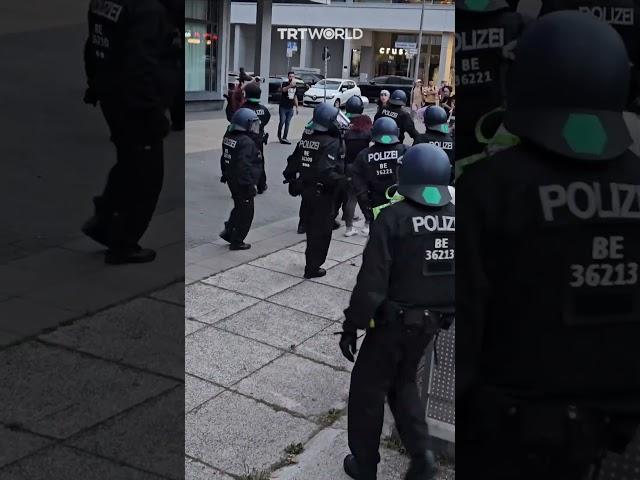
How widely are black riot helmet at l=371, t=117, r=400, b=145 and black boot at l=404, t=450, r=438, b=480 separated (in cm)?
403

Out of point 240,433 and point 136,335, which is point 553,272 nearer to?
point 136,335

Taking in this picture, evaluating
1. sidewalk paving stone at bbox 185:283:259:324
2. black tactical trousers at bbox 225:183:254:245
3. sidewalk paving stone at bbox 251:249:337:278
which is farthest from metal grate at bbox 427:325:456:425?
black tactical trousers at bbox 225:183:254:245

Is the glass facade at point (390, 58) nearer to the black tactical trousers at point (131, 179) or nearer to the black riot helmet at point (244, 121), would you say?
the black riot helmet at point (244, 121)

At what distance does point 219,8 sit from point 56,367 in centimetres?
1755

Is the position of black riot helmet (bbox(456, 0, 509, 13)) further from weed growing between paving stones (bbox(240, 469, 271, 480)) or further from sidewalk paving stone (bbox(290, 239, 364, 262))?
sidewalk paving stone (bbox(290, 239, 364, 262))

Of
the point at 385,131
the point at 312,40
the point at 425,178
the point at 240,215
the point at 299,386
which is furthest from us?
the point at 312,40

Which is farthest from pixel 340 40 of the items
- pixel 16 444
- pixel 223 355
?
pixel 16 444

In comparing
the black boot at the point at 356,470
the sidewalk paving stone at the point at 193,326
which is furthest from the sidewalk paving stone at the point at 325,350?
the black boot at the point at 356,470

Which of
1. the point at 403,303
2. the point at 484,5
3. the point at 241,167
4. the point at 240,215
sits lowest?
the point at 240,215

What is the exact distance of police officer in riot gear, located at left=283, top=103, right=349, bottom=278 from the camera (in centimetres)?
692

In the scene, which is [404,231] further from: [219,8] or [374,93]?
[374,93]

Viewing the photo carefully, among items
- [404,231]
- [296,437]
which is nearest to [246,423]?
[296,437]

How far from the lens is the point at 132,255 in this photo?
1.55m

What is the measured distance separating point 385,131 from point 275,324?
2.42 m
